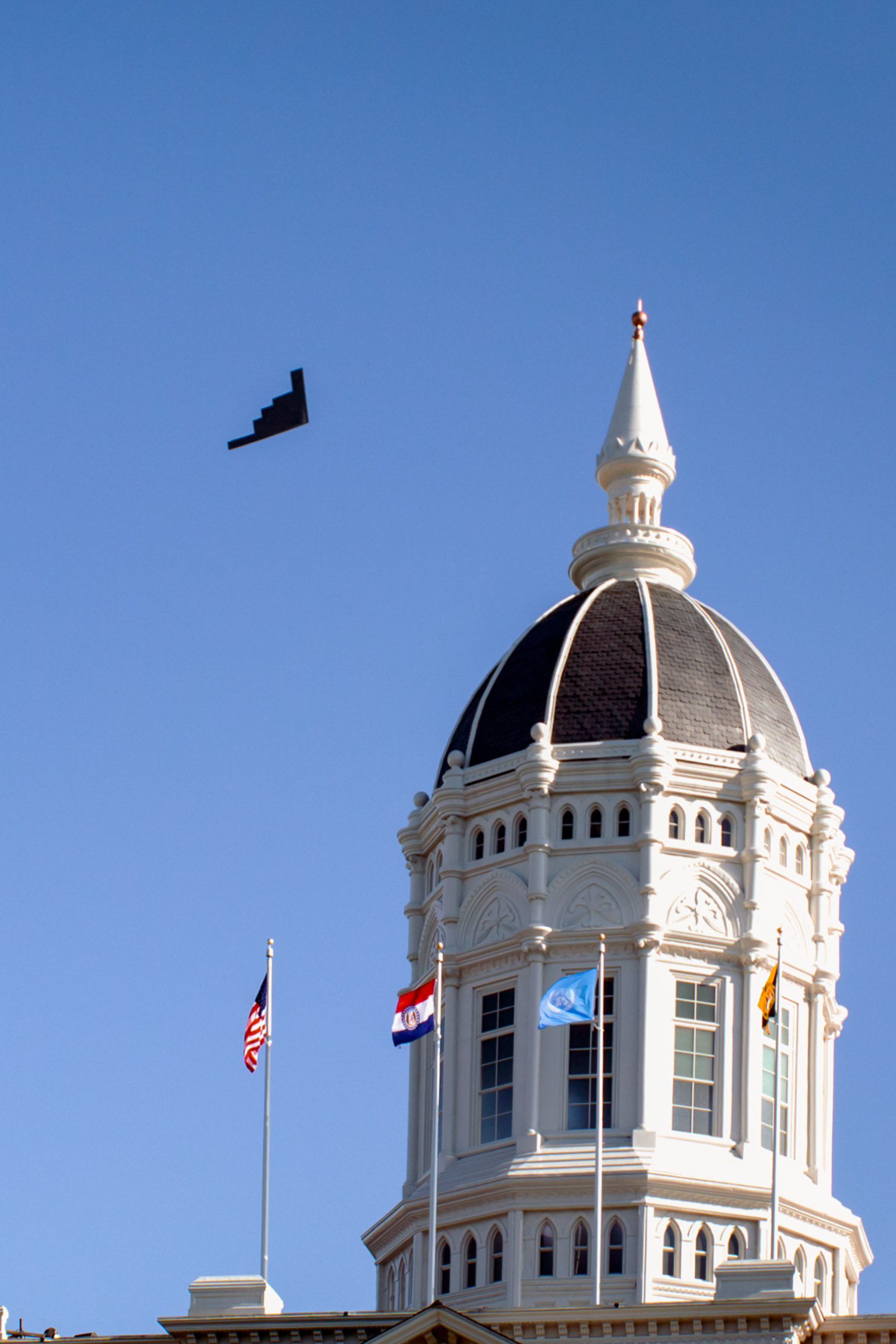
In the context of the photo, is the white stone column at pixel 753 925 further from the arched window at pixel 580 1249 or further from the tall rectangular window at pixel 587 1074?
the arched window at pixel 580 1249

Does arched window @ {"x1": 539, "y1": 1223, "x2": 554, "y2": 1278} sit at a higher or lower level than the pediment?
higher

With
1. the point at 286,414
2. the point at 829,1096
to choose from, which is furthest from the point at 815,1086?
the point at 286,414

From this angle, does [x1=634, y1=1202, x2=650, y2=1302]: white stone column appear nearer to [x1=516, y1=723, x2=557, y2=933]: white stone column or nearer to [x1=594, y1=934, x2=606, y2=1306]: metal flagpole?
[x1=594, y1=934, x2=606, y2=1306]: metal flagpole

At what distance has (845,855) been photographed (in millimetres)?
80000

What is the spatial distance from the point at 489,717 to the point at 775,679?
8.09m

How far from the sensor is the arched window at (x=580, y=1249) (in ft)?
233

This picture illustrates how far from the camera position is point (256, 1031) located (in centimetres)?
6950

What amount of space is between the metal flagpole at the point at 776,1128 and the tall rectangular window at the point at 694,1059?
65.4 inches

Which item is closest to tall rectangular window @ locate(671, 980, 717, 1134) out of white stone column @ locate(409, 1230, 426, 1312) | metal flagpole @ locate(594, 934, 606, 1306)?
metal flagpole @ locate(594, 934, 606, 1306)

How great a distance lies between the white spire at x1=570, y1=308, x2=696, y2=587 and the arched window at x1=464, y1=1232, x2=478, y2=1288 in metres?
19.5

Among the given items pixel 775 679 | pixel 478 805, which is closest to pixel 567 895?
pixel 478 805

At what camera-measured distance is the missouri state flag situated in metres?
68.2

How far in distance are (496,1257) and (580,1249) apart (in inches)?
85.5

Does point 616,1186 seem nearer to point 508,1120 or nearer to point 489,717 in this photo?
point 508,1120
